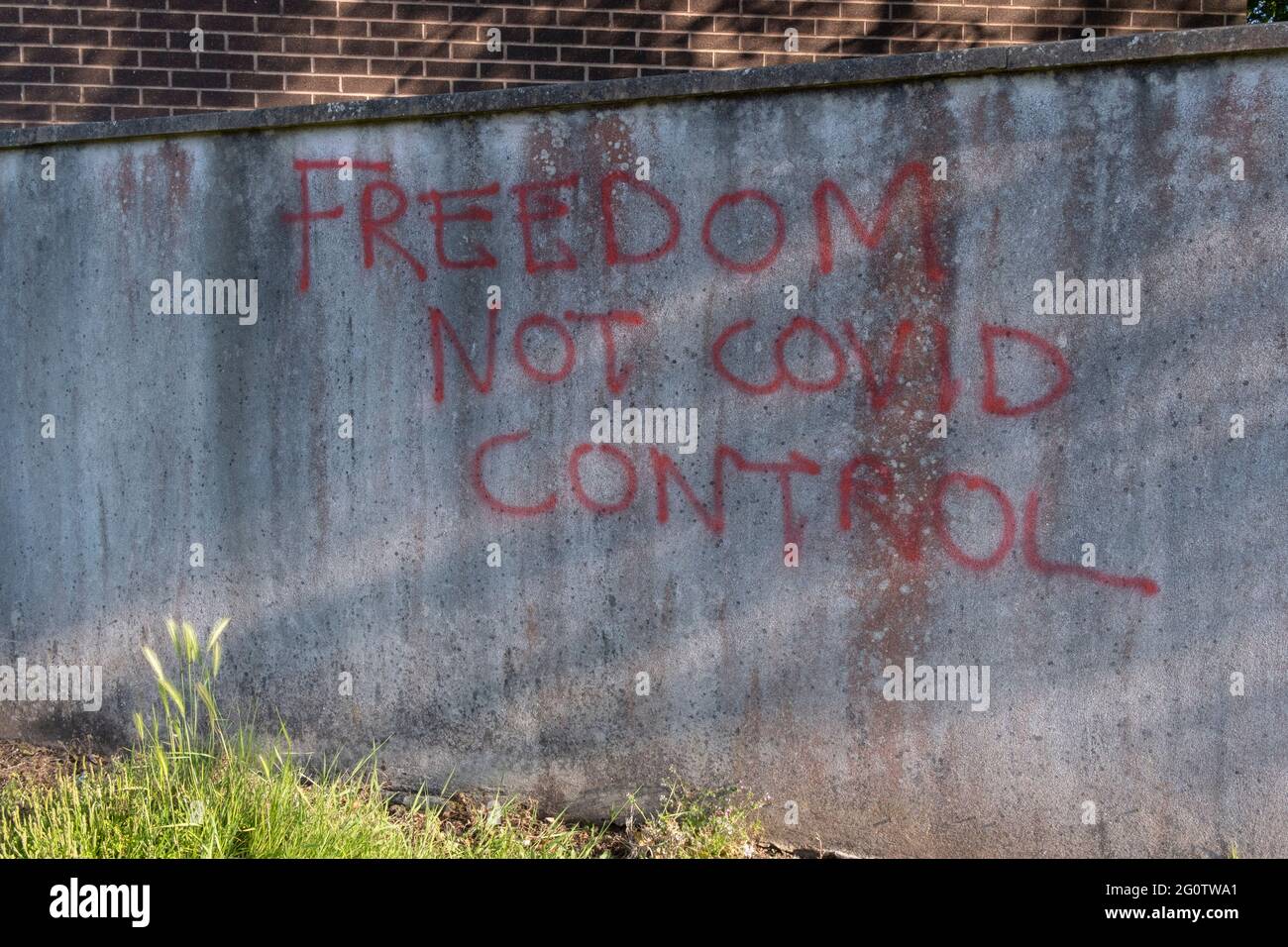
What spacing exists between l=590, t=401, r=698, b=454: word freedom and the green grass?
1116 millimetres

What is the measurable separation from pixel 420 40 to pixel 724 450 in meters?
2.71

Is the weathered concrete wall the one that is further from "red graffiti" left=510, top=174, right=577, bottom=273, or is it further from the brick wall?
→ the brick wall

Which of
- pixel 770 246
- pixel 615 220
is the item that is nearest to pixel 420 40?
pixel 615 220

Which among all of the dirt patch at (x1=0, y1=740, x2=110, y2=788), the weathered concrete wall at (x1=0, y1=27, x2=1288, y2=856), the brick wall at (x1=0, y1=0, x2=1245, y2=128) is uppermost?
the brick wall at (x1=0, y1=0, x2=1245, y2=128)

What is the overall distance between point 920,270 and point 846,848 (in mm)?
1821

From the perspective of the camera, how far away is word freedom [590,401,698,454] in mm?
3148

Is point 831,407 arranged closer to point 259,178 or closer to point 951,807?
point 951,807

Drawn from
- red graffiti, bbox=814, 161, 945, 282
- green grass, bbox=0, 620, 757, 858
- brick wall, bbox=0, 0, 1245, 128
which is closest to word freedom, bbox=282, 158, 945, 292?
red graffiti, bbox=814, 161, 945, 282

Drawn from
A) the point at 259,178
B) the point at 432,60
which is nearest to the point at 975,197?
the point at 259,178

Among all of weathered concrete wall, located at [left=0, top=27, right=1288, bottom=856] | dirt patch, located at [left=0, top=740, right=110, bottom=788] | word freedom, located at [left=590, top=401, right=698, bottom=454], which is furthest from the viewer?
dirt patch, located at [left=0, top=740, right=110, bottom=788]

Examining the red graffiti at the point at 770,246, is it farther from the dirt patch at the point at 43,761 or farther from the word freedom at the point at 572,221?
the dirt patch at the point at 43,761

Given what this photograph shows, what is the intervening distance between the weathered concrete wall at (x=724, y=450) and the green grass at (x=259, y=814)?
12cm

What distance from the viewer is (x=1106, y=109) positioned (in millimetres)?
2934

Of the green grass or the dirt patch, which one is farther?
the dirt patch
